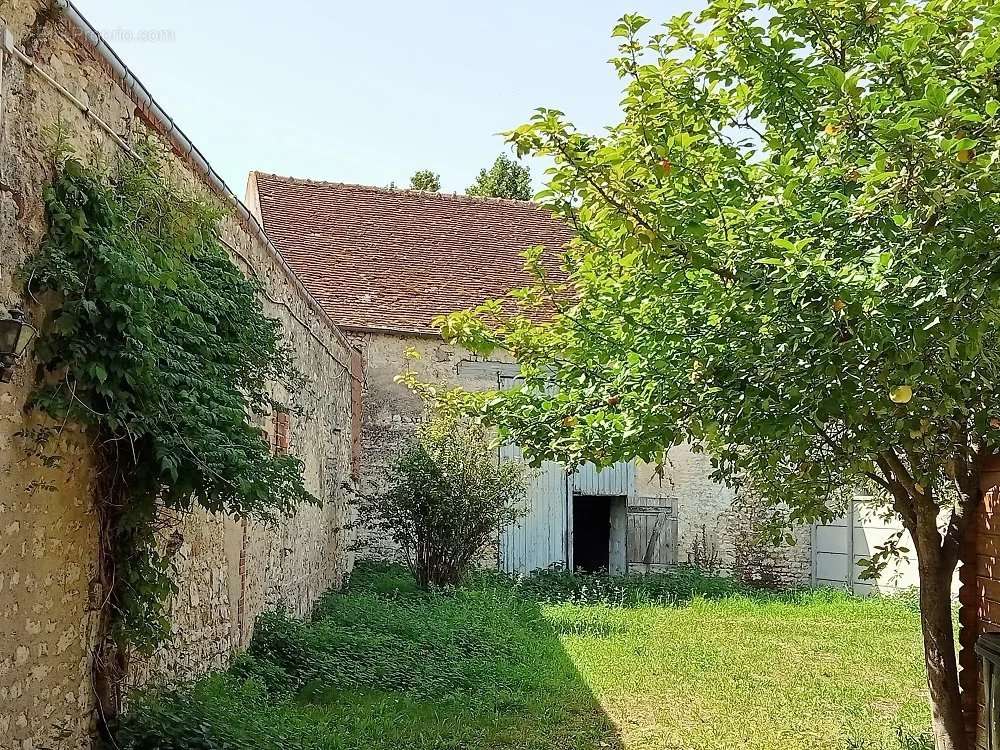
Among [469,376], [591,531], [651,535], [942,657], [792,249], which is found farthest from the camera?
[591,531]

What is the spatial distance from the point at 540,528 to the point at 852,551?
4999 millimetres

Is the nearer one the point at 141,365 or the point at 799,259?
the point at 799,259

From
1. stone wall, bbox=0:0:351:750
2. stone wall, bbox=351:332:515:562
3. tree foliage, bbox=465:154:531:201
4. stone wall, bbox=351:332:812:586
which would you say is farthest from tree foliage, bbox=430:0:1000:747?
tree foliage, bbox=465:154:531:201

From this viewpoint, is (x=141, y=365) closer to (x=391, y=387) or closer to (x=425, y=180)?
(x=391, y=387)

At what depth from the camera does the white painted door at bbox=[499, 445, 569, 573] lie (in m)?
14.0

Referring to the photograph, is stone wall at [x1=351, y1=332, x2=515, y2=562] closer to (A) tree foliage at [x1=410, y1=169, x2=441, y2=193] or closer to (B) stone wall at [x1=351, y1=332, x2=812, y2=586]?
(B) stone wall at [x1=351, y1=332, x2=812, y2=586]

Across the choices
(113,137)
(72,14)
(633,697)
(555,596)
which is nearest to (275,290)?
(113,137)

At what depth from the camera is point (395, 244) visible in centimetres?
1578

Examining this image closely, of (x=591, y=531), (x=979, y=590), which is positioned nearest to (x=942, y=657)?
(x=979, y=590)

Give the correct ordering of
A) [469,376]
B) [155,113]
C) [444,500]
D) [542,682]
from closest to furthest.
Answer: [155,113], [542,682], [444,500], [469,376]

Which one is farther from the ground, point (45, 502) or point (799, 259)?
point (799, 259)

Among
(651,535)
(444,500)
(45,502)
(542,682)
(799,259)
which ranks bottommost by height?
(542,682)

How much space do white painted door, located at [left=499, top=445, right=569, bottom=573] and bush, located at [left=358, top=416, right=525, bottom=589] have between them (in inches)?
82.9

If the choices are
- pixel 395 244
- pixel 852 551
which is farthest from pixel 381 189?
pixel 852 551
